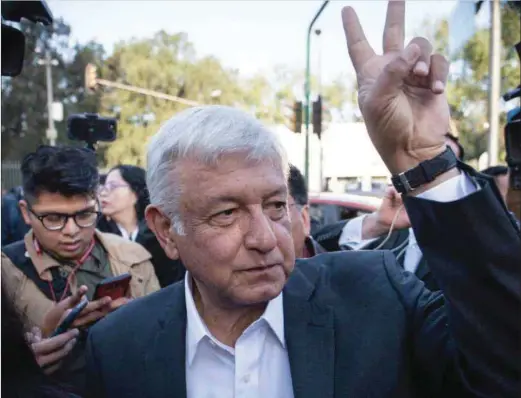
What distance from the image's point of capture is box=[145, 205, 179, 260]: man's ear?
1610mm

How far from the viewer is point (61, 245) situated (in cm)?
248

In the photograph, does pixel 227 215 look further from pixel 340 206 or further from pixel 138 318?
pixel 340 206

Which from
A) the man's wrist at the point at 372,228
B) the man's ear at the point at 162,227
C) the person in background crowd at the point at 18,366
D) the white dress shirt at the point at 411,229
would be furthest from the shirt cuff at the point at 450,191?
the man's wrist at the point at 372,228

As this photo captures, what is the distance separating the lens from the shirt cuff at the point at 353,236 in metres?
2.88

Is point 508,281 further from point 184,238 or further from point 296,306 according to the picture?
point 184,238

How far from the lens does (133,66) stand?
32.7 metres

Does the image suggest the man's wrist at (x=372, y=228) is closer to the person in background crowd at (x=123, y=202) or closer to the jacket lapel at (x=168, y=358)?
the jacket lapel at (x=168, y=358)

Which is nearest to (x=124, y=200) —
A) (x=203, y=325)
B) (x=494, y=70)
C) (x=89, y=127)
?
(x=89, y=127)

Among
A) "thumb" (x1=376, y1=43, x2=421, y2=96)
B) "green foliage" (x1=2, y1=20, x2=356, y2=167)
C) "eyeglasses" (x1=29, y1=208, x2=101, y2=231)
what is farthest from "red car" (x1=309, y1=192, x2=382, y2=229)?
"green foliage" (x1=2, y1=20, x2=356, y2=167)

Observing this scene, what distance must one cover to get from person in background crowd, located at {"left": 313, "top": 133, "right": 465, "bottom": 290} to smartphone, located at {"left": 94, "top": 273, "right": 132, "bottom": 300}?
1.05m

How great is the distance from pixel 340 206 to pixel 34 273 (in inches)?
181

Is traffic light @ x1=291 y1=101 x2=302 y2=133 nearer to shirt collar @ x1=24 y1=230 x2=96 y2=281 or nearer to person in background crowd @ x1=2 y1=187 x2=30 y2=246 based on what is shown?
person in background crowd @ x1=2 y1=187 x2=30 y2=246

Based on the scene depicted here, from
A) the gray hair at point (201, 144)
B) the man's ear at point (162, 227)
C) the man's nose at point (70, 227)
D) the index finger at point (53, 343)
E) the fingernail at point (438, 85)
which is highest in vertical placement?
the fingernail at point (438, 85)

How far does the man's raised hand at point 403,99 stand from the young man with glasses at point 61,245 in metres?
1.56
